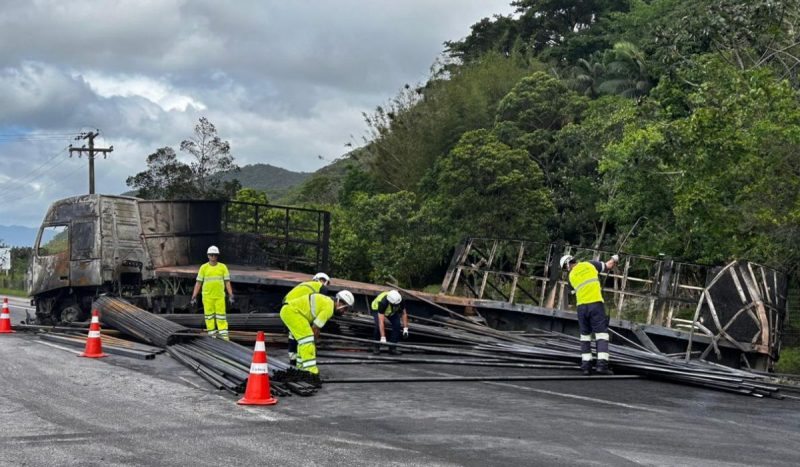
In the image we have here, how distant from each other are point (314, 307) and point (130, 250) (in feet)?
28.3

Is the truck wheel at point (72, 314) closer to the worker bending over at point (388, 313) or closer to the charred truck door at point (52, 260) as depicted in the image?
the charred truck door at point (52, 260)

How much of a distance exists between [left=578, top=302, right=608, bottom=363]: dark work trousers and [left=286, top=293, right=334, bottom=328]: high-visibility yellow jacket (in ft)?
12.2

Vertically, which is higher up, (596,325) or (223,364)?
(596,325)

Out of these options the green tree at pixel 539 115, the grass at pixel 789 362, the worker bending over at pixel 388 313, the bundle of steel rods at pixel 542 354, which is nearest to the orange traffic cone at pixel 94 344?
the bundle of steel rods at pixel 542 354

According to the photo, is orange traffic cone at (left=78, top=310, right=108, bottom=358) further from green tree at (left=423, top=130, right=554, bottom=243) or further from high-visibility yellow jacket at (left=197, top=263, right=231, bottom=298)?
green tree at (left=423, top=130, right=554, bottom=243)

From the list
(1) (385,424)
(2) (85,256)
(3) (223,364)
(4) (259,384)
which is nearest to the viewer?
(1) (385,424)

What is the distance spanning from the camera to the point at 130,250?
1705 centimetres

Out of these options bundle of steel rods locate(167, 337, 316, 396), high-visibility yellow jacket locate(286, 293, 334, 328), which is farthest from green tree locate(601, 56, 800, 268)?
bundle of steel rods locate(167, 337, 316, 396)

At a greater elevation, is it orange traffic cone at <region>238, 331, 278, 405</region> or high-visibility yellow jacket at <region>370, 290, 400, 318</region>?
high-visibility yellow jacket at <region>370, 290, 400, 318</region>

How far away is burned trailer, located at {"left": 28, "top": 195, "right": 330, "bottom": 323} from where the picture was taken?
1675cm

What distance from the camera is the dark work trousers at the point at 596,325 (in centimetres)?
1115

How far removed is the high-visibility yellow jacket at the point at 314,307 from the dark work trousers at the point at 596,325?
3716 mm

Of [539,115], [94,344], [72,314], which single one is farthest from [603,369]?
[539,115]

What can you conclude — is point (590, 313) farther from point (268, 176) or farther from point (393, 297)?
point (268, 176)
